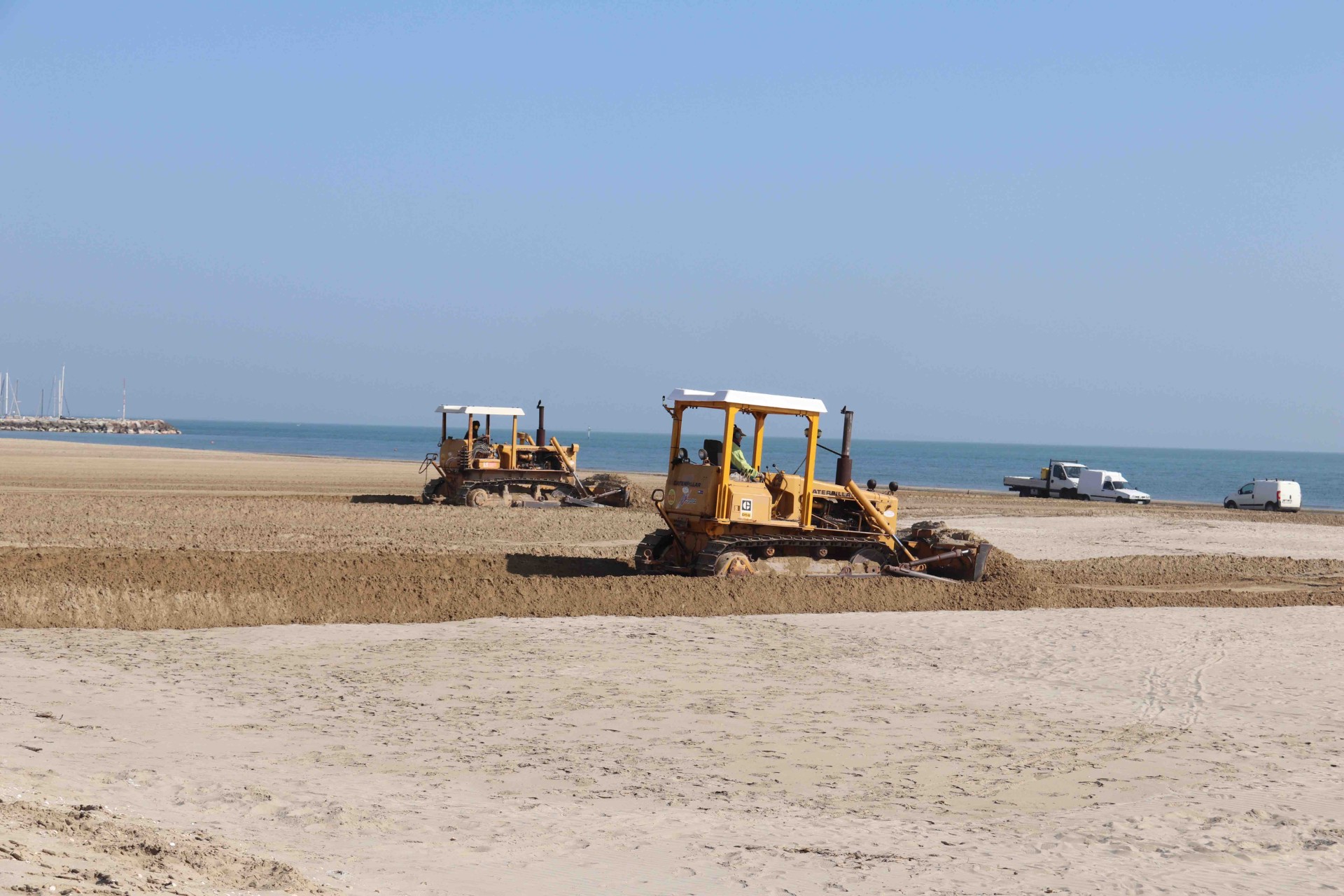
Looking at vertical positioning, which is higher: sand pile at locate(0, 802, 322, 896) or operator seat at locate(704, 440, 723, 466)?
operator seat at locate(704, 440, 723, 466)

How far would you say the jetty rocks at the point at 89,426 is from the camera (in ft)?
510

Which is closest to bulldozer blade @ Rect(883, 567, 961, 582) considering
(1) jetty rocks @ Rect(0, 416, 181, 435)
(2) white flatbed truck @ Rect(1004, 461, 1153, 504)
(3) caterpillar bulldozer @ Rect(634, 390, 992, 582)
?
(3) caterpillar bulldozer @ Rect(634, 390, 992, 582)

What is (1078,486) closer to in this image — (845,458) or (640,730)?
(845,458)

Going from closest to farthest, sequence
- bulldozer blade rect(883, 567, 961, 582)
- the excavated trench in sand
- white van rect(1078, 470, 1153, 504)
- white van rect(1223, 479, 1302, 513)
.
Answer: the excavated trench in sand
bulldozer blade rect(883, 567, 961, 582)
white van rect(1223, 479, 1302, 513)
white van rect(1078, 470, 1153, 504)

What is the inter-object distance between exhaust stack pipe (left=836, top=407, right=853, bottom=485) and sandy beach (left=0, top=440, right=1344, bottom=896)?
1352 millimetres

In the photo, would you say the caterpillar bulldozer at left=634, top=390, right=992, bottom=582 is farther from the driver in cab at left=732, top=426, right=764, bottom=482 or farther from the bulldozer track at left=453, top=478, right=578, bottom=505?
the bulldozer track at left=453, top=478, right=578, bottom=505

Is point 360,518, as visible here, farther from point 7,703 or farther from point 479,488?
point 7,703

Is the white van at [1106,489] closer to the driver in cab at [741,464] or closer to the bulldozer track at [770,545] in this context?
the bulldozer track at [770,545]

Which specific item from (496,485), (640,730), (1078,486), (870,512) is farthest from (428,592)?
(1078,486)

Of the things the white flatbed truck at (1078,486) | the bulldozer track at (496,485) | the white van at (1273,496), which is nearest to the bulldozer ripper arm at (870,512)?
the bulldozer track at (496,485)

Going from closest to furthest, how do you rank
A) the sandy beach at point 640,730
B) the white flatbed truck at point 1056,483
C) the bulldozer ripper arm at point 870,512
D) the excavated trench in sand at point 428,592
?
the sandy beach at point 640,730, the excavated trench in sand at point 428,592, the bulldozer ripper arm at point 870,512, the white flatbed truck at point 1056,483

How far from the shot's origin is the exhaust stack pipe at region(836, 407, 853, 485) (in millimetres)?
15773

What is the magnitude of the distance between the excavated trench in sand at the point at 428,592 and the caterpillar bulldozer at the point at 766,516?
48cm

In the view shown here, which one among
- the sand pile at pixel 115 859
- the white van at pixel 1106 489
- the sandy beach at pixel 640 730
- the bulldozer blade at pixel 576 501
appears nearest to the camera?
the sand pile at pixel 115 859
